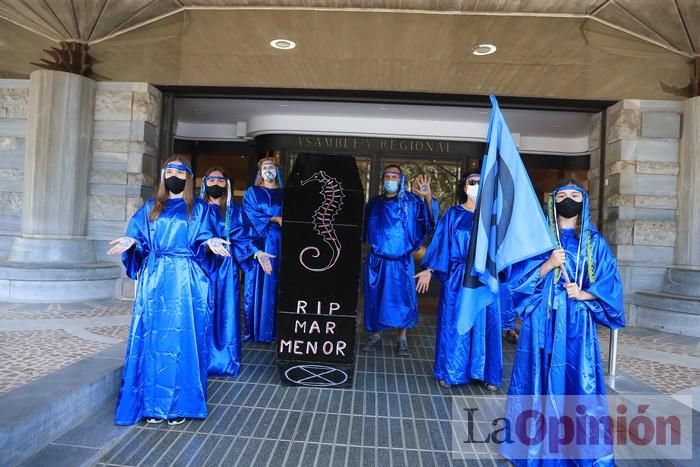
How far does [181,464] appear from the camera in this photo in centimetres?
235

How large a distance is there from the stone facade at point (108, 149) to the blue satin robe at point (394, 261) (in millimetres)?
3937

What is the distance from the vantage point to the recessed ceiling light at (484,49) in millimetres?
6470

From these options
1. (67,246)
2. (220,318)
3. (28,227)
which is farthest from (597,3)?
(28,227)

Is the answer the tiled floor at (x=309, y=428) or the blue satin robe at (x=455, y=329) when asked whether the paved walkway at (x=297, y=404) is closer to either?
the tiled floor at (x=309, y=428)

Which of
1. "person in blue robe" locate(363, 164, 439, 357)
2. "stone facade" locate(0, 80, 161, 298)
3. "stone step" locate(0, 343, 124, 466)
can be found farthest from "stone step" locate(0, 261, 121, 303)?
"person in blue robe" locate(363, 164, 439, 357)

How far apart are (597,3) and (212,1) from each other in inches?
217

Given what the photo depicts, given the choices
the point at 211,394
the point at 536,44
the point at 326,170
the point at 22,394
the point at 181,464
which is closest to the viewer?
the point at 181,464

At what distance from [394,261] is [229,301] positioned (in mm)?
1644

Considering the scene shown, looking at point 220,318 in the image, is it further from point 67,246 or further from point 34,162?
point 34,162

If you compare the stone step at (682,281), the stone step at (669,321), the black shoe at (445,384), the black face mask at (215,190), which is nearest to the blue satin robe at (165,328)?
the black face mask at (215,190)

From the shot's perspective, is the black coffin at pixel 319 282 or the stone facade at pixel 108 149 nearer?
the black coffin at pixel 319 282

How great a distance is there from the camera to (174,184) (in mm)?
2863

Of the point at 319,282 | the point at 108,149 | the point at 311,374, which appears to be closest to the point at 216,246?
the point at 319,282

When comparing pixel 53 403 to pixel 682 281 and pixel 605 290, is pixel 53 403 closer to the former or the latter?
pixel 605 290
